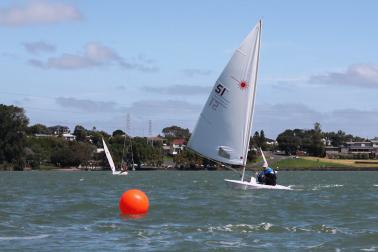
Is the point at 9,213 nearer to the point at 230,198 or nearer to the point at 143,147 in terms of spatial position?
the point at 230,198

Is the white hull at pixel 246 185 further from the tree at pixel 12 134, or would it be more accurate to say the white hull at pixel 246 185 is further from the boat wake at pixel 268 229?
the tree at pixel 12 134

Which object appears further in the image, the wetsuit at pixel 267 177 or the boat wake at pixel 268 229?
the wetsuit at pixel 267 177

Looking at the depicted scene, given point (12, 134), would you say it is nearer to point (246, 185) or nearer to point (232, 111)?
point (232, 111)

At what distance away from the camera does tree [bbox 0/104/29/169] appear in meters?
143

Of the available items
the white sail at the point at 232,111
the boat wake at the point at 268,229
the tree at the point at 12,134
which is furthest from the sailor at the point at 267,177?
the tree at the point at 12,134

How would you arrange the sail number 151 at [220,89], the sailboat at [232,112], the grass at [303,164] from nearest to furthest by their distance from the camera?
the sailboat at [232,112]
the sail number 151 at [220,89]
the grass at [303,164]

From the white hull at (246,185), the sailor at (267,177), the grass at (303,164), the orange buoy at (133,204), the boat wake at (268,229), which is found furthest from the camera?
the grass at (303,164)

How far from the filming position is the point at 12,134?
143125 mm

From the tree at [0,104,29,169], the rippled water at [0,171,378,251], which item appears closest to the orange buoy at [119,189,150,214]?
the rippled water at [0,171,378,251]

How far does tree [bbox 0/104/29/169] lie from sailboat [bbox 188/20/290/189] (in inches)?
4134

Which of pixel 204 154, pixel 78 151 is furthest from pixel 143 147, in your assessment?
pixel 204 154

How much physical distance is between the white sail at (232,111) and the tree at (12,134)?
105021mm

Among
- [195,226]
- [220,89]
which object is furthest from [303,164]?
[195,226]

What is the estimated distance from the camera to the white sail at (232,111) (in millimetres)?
41469
